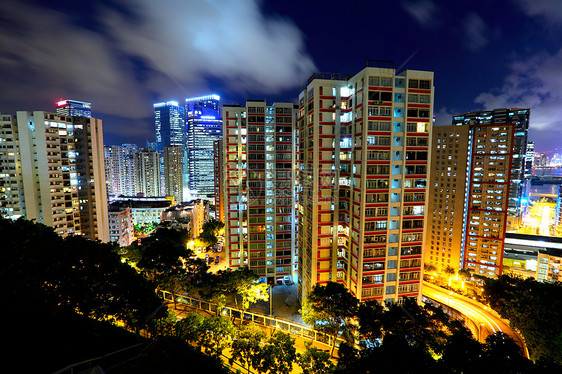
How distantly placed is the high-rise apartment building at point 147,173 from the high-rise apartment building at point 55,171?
11240 centimetres

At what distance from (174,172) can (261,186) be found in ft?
418

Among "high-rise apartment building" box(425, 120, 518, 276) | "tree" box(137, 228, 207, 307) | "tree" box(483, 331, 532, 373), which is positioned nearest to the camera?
"tree" box(483, 331, 532, 373)

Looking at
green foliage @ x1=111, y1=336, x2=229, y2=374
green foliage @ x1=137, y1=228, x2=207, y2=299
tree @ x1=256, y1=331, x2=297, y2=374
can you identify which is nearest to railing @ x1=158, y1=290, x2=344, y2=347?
green foliage @ x1=137, y1=228, x2=207, y2=299

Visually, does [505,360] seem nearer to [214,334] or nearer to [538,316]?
[538,316]

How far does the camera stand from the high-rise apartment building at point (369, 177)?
29000 mm

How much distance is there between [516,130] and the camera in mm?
118375

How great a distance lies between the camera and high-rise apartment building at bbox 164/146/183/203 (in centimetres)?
15500

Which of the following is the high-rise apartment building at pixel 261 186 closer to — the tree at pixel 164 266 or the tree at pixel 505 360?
the tree at pixel 164 266

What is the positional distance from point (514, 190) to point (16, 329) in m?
168

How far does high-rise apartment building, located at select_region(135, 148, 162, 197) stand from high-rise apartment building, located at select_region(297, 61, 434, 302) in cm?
15995

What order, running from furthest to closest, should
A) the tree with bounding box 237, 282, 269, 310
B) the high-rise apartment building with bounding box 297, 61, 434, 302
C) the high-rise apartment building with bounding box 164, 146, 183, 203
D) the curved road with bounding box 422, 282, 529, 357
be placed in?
the high-rise apartment building with bounding box 164, 146, 183, 203 → the curved road with bounding box 422, 282, 529, 357 → the tree with bounding box 237, 282, 269, 310 → the high-rise apartment building with bounding box 297, 61, 434, 302

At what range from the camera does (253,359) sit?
1844 centimetres

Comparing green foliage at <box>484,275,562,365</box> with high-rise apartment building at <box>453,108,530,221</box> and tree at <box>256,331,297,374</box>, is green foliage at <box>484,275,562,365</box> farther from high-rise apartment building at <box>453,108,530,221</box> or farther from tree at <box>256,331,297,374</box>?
high-rise apartment building at <box>453,108,530,221</box>

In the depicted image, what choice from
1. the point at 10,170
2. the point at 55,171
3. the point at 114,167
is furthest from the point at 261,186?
the point at 114,167
